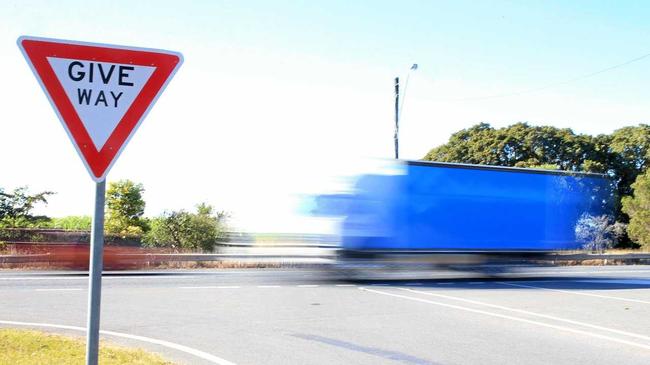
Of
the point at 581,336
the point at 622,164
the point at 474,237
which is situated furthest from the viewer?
the point at 622,164

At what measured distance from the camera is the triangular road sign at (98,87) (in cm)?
359

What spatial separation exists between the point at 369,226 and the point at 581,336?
760 centimetres

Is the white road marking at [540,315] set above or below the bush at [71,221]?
below

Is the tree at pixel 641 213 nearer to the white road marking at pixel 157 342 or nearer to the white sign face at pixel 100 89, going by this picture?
the white road marking at pixel 157 342

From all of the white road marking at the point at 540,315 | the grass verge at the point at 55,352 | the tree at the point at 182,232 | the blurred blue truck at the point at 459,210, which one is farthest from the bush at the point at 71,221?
the grass verge at the point at 55,352

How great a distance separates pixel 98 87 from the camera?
3.67m

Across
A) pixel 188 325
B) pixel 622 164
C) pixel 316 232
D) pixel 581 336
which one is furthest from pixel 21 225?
pixel 622 164

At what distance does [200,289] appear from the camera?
1412 cm

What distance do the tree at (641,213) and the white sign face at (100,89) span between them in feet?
133

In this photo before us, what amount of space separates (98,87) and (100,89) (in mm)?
16

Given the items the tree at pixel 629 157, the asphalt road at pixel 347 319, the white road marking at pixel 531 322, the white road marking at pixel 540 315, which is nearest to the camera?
the asphalt road at pixel 347 319

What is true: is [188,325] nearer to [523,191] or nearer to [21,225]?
[523,191]

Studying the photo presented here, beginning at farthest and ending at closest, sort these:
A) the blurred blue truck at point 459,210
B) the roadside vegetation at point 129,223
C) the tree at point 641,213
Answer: the tree at point 641,213, the roadside vegetation at point 129,223, the blurred blue truck at point 459,210

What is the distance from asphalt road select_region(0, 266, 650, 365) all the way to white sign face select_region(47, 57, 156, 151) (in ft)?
12.7
